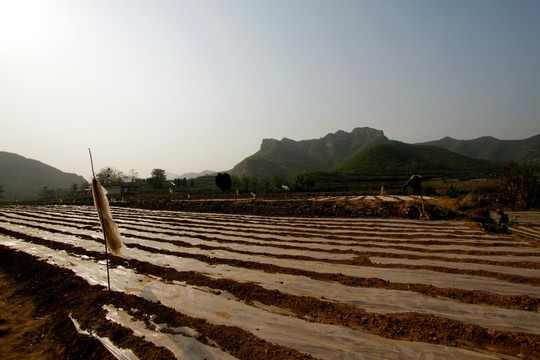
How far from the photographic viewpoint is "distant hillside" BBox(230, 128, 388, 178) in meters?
118

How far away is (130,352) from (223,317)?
4.25 feet

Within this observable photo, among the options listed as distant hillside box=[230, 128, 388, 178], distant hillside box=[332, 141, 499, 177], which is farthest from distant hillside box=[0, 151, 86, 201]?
distant hillside box=[332, 141, 499, 177]

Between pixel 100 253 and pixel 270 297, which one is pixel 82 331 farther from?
pixel 100 253

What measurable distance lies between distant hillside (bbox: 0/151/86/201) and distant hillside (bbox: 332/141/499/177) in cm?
14513

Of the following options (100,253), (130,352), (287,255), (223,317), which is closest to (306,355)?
(223,317)

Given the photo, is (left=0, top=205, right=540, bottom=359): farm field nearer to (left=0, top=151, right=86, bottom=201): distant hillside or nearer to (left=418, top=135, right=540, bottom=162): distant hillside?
(left=418, top=135, right=540, bottom=162): distant hillside

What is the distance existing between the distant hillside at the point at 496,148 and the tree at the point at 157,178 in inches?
4312

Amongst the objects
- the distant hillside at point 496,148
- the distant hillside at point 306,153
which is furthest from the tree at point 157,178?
the distant hillside at point 496,148

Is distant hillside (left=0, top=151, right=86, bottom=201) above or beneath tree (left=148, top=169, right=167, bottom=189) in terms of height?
above

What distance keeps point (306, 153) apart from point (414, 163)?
89.6 meters

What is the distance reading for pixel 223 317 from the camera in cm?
385

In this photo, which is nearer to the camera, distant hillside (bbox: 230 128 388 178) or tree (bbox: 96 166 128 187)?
tree (bbox: 96 166 128 187)

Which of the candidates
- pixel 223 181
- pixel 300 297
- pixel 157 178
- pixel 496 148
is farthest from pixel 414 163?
pixel 300 297

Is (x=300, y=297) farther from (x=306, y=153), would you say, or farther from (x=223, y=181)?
(x=306, y=153)
